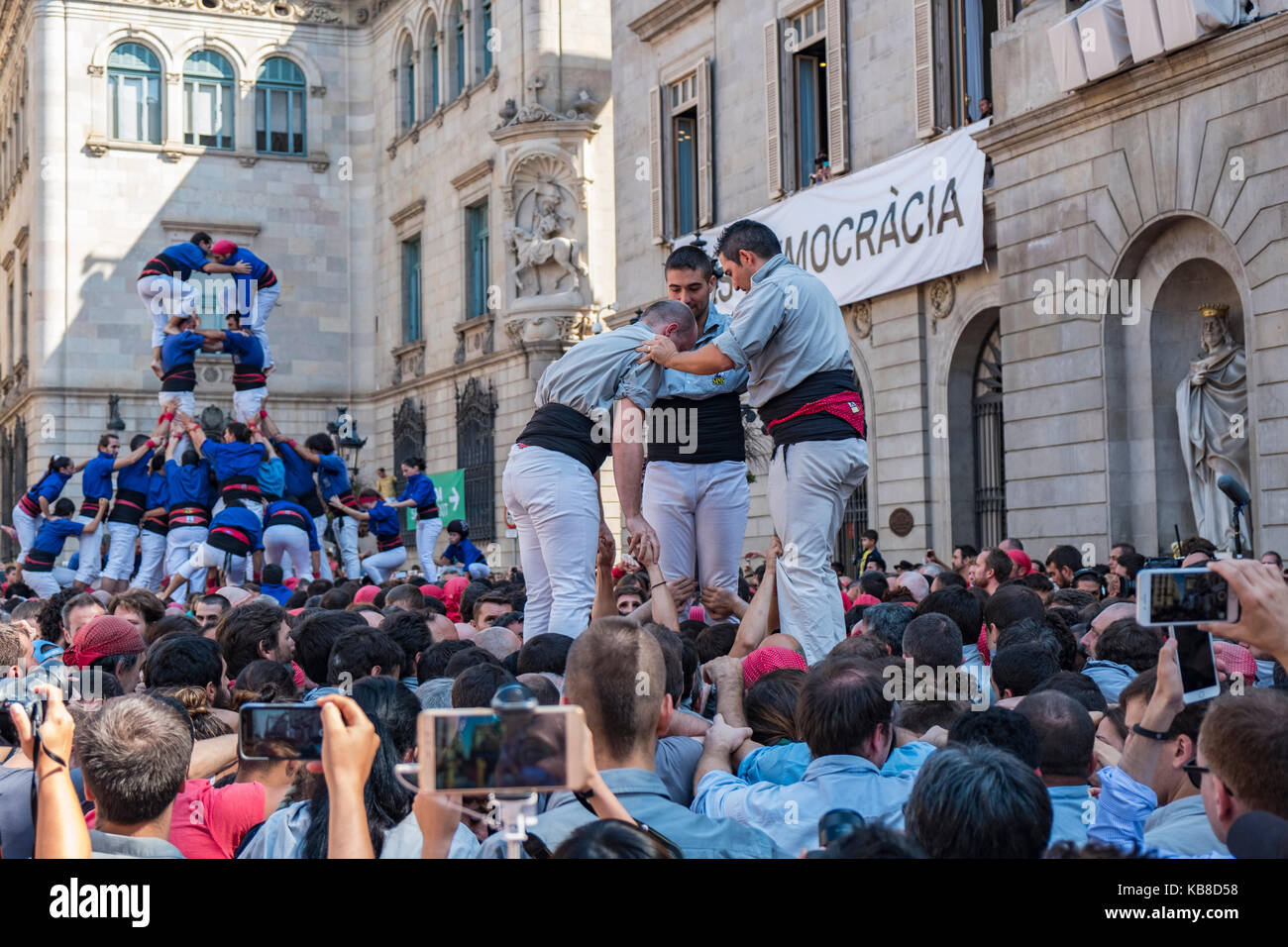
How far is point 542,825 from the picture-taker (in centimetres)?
353

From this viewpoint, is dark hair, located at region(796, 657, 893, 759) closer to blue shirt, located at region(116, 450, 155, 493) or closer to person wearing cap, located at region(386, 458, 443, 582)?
blue shirt, located at region(116, 450, 155, 493)

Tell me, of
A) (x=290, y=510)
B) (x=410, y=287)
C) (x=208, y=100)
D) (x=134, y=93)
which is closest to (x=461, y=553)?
(x=290, y=510)

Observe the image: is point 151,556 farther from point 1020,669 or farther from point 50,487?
point 1020,669

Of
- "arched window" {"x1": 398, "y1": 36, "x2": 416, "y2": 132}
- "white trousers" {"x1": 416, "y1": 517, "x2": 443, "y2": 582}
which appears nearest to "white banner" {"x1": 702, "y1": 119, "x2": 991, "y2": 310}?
"white trousers" {"x1": 416, "y1": 517, "x2": 443, "y2": 582}

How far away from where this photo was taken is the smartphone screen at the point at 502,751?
2410 mm

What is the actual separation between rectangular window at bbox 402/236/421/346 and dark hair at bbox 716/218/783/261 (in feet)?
98.5

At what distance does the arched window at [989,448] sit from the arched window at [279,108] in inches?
934

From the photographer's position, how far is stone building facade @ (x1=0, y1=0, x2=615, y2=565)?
30797mm

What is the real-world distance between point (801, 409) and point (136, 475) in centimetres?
1193

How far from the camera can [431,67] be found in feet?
118
